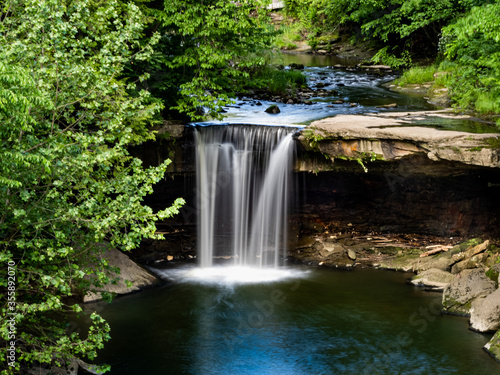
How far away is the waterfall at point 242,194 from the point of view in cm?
1780

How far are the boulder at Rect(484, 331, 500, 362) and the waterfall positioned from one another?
7.15m

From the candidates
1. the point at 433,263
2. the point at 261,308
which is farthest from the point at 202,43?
the point at 433,263

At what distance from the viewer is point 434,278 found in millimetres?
15289

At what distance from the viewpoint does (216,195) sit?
1839cm

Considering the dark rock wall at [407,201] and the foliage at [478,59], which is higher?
the foliage at [478,59]

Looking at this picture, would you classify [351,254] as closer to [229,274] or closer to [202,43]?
[229,274]

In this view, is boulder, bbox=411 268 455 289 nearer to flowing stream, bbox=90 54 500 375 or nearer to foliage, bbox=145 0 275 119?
flowing stream, bbox=90 54 500 375

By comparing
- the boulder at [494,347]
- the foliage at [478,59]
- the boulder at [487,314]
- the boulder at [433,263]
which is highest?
the foliage at [478,59]

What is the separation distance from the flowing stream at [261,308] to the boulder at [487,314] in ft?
0.97

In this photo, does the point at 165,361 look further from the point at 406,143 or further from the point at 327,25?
the point at 327,25

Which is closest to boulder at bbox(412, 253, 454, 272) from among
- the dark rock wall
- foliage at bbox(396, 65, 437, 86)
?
the dark rock wall

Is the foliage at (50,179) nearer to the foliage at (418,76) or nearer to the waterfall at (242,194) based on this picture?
the waterfall at (242,194)

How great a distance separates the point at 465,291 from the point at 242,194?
734 centimetres

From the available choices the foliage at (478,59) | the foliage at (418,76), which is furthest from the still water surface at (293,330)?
the foliage at (418,76)
